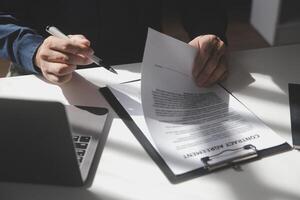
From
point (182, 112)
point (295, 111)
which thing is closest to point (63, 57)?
point (182, 112)

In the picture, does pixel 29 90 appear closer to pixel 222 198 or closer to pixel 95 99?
pixel 95 99

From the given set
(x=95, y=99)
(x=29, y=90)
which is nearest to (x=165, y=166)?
(x=95, y=99)

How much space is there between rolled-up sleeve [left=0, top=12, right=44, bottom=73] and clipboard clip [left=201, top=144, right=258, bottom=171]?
0.48m

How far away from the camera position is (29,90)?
35.4 inches

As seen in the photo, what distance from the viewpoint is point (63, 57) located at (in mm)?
854

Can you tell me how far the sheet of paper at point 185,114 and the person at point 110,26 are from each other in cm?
6

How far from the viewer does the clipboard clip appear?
2.23ft

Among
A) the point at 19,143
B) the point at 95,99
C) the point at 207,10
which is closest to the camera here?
the point at 19,143

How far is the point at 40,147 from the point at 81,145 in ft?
0.38

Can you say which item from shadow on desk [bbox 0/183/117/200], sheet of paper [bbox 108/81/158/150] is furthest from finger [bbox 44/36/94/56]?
shadow on desk [bbox 0/183/117/200]

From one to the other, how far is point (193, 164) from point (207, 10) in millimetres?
630

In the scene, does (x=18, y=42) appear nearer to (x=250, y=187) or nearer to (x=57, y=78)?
(x=57, y=78)

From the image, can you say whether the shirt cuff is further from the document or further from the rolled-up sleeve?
the document

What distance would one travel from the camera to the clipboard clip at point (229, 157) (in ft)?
2.23
